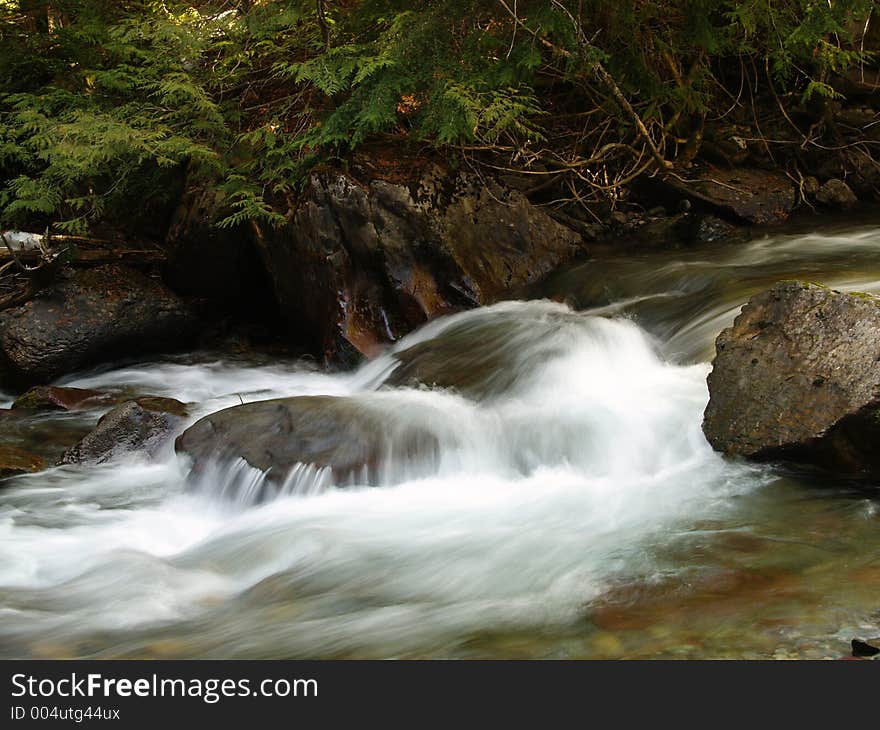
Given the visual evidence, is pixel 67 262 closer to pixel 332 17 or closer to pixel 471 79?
pixel 332 17

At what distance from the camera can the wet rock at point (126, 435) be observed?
6.57 meters

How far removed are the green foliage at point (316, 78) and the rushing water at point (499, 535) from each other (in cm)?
217

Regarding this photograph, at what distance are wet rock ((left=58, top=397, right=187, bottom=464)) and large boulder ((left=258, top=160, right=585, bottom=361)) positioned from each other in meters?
1.99

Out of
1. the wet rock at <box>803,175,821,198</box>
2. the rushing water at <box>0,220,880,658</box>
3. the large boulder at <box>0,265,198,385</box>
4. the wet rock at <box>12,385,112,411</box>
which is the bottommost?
the rushing water at <box>0,220,880,658</box>

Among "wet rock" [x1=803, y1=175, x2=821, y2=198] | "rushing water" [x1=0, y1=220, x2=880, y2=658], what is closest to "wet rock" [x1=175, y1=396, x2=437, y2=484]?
"rushing water" [x1=0, y1=220, x2=880, y2=658]

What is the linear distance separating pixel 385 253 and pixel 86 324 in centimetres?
297

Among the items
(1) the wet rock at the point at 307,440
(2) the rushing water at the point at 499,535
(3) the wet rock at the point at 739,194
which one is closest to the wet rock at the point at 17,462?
(2) the rushing water at the point at 499,535

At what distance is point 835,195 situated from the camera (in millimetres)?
10844

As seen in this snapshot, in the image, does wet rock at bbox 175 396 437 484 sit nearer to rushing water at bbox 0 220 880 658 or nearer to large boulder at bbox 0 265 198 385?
rushing water at bbox 0 220 880 658

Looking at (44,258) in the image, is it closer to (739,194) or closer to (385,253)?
(385,253)

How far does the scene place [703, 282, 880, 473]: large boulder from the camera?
4.83 metres

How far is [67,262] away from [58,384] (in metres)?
1.25

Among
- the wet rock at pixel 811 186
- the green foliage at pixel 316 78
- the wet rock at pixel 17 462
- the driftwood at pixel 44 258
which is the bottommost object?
the wet rock at pixel 17 462

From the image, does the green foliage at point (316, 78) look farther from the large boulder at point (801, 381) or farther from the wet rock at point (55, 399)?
the large boulder at point (801, 381)
